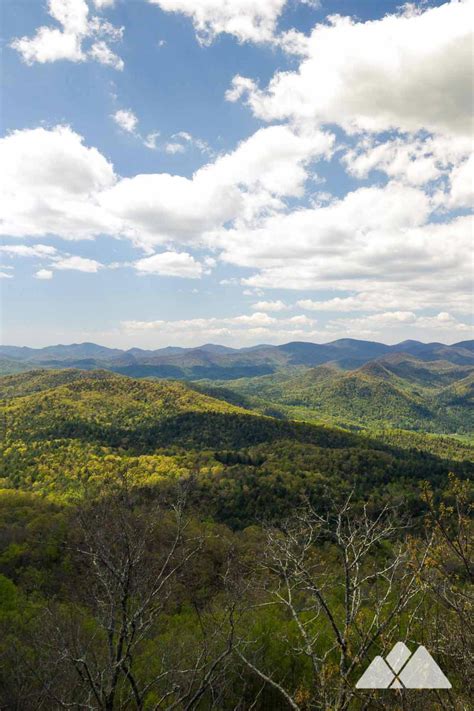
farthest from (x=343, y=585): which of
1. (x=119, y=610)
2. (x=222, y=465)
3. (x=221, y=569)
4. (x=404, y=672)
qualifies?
(x=222, y=465)

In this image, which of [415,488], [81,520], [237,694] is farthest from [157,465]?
[81,520]

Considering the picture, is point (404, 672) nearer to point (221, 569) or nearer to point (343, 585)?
point (343, 585)

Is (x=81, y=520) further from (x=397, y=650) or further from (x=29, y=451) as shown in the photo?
(x=29, y=451)

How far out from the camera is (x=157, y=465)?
450ft

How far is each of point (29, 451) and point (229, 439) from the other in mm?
89209

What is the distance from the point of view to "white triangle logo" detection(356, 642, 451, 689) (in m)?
8.32

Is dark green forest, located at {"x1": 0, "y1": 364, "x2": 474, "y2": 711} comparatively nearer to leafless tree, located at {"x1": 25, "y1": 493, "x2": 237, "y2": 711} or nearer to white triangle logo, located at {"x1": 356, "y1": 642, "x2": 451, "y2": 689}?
leafless tree, located at {"x1": 25, "y1": 493, "x2": 237, "y2": 711}

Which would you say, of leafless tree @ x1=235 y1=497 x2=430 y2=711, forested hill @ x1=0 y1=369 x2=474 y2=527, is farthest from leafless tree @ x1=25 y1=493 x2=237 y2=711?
forested hill @ x1=0 y1=369 x2=474 y2=527

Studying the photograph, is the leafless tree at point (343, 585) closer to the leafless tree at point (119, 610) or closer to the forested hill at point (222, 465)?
the leafless tree at point (119, 610)

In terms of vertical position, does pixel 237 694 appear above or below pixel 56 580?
above

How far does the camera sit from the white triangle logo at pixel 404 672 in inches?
328

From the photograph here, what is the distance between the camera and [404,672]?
8.73m

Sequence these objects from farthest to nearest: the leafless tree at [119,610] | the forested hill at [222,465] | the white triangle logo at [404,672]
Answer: the forested hill at [222,465]
the leafless tree at [119,610]
the white triangle logo at [404,672]

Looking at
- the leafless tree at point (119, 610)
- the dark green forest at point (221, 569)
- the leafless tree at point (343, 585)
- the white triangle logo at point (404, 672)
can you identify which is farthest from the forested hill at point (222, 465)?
the white triangle logo at point (404, 672)
